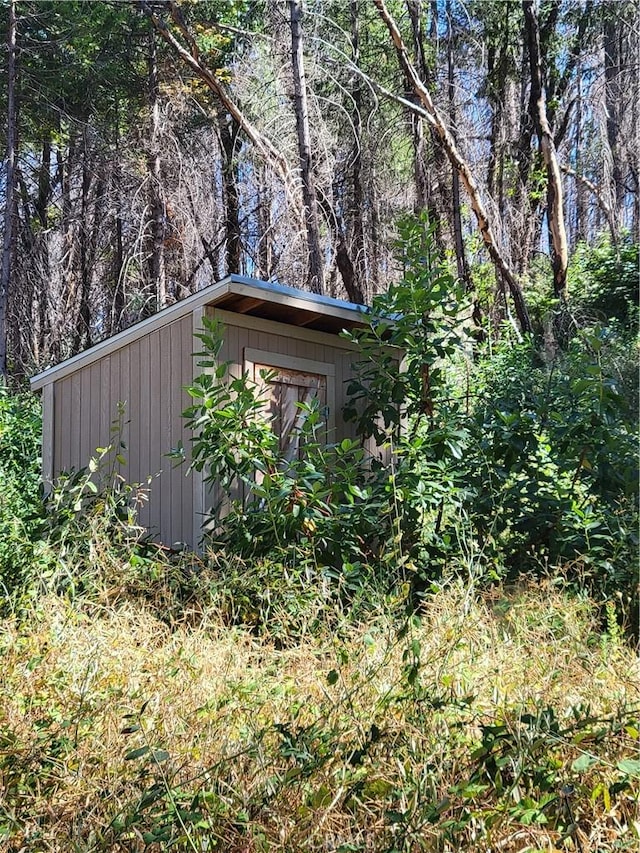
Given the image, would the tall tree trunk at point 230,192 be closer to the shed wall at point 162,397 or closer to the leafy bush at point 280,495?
the shed wall at point 162,397

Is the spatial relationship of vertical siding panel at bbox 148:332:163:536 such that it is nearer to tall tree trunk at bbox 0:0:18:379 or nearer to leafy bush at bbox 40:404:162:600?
leafy bush at bbox 40:404:162:600

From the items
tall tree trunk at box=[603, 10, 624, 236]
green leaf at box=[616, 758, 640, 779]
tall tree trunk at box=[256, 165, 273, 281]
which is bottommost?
green leaf at box=[616, 758, 640, 779]

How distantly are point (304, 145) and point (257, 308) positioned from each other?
615 centimetres

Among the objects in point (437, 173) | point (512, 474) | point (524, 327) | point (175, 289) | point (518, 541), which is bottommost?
point (518, 541)

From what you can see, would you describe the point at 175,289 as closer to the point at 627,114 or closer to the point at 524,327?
the point at 524,327

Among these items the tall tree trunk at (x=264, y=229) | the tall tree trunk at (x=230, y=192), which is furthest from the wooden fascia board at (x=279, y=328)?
the tall tree trunk at (x=230, y=192)

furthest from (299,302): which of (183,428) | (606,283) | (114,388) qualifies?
(606,283)

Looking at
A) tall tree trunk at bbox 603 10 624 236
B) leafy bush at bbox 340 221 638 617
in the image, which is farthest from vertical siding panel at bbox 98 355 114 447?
tall tree trunk at bbox 603 10 624 236

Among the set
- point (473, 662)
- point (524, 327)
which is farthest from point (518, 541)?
point (524, 327)

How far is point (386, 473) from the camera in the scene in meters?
5.72

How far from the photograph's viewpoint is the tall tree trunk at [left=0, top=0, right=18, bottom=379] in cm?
1331

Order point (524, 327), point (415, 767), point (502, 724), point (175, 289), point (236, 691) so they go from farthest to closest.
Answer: point (175, 289) → point (524, 327) → point (236, 691) → point (502, 724) → point (415, 767)

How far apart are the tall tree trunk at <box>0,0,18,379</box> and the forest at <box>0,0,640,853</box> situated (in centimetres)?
6

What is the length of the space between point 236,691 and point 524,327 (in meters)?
9.97
